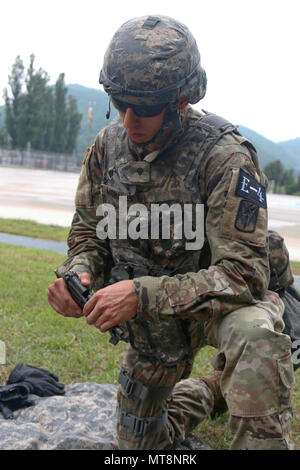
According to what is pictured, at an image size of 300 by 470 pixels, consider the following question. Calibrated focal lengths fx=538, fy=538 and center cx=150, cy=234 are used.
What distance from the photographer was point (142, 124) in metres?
2.16

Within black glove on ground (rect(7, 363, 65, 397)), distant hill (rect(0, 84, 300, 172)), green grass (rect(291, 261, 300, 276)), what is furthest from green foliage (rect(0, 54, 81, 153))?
black glove on ground (rect(7, 363, 65, 397))

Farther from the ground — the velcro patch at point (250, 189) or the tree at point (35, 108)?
the tree at point (35, 108)

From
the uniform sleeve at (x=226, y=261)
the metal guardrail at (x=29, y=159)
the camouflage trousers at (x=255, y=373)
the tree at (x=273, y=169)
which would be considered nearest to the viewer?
the camouflage trousers at (x=255, y=373)

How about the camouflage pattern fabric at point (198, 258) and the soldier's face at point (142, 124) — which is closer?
the camouflage pattern fabric at point (198, 258)

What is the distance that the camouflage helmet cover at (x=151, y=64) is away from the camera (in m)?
2.10

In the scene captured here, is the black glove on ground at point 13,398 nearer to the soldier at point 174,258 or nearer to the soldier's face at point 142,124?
the soldier at point 174,258

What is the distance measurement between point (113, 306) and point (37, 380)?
4.54ft

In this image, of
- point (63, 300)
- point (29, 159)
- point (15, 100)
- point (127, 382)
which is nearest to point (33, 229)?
point (127, 382)

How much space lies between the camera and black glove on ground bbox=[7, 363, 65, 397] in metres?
3.03

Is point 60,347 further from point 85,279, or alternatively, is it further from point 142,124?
point 142,124

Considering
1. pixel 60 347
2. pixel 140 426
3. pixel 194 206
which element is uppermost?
pixel 194 206

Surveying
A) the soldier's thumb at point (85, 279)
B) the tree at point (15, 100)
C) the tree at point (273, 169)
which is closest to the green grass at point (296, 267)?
the tree at point (273, 169)

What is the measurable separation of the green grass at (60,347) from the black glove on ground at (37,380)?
153mm
